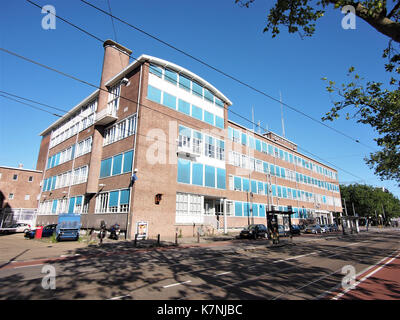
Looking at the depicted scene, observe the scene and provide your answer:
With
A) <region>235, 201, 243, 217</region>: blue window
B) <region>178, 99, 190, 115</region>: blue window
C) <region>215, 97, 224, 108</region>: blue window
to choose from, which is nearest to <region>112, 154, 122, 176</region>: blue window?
<region>178, 99, 190, 115</region>: blue window

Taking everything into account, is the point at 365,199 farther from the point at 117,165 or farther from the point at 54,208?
the point at 54,208

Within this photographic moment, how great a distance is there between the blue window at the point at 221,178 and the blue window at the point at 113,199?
1280 cm

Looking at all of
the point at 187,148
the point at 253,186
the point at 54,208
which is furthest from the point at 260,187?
the point at 54,208

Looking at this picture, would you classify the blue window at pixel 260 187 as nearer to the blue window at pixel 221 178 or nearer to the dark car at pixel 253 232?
the blue window at pixel 221 178

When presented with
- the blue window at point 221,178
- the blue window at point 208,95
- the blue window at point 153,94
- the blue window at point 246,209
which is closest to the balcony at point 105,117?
the blue window at point 153,94

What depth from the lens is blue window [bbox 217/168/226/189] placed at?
30.5 m

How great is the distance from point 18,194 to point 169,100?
3966 centimetres

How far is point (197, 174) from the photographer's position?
2798cm

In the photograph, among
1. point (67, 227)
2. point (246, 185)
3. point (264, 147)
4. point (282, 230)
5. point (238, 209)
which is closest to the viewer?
point (67, 227)

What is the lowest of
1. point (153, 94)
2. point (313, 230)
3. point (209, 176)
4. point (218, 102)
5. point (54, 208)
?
point (313, 230)

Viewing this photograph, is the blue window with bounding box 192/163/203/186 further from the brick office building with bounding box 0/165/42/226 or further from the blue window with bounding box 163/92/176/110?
the brick office building with bounding box 0/165/42/226

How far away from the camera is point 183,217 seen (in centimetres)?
2562
